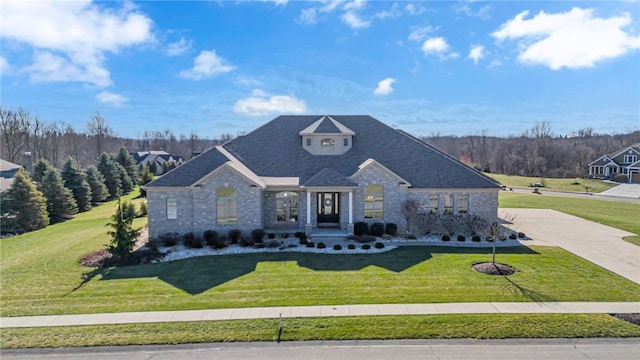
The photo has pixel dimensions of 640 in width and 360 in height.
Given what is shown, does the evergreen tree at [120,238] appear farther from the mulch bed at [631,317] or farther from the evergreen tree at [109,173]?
the evergreen tree at [109,173]

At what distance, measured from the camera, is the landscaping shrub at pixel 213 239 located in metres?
20.0

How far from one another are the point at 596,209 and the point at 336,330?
37923 millimetres

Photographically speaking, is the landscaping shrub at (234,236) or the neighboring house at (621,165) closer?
the landscaping shrub at (234,236)

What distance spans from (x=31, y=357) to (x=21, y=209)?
23912 millimetres

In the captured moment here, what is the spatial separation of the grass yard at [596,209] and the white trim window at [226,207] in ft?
90.8

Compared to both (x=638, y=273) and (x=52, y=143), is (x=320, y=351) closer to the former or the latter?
(x=638, y=273)

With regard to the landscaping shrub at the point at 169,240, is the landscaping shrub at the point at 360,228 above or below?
above

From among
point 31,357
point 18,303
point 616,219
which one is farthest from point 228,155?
point 616,219

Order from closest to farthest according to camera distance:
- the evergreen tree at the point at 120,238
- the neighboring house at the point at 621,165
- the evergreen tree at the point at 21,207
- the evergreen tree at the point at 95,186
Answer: the evergreen tree at the point at 120,238, the evergreen tree at the point at 21,207, the evergreen tree at the point at 95,186, the neighboring house at the point at 621,165

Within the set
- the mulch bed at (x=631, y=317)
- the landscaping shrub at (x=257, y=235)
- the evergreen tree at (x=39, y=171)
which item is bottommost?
the mulch bed at (x=631, y=317)

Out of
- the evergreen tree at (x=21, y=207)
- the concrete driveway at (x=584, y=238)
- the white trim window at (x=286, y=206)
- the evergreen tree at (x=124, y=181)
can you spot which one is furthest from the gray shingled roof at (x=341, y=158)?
the evergreen tree at (x=124, y=181)

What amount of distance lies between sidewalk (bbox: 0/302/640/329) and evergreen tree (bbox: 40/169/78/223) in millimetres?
24051

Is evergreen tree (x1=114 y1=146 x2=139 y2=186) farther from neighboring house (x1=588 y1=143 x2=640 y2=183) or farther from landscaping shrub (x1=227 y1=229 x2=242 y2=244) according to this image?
neighboring house (x1=588 y1=143 x2=640 y2=183)

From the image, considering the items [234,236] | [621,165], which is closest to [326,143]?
[234,236]
